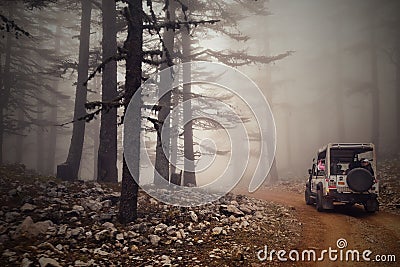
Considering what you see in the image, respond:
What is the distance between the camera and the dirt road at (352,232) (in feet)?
22.2

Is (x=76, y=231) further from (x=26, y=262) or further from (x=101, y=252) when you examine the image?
(x=26, y=262)

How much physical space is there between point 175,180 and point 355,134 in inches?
1607

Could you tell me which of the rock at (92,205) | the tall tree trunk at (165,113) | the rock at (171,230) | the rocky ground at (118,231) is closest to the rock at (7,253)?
the rocky ground at (118,231)

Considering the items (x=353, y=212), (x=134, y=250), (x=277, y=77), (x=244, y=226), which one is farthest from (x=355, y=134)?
(x=134, y=250)

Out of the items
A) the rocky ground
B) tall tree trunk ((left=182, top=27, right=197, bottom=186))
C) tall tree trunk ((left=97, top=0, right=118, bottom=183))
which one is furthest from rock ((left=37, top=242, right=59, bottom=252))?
tall tree trunk ((left=182, top=27, right=197, bottom=186))

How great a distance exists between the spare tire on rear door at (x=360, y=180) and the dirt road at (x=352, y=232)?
3.67 ft

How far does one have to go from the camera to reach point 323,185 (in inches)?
457

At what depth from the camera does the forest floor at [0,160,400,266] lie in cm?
572

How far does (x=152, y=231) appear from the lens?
23.0 feet

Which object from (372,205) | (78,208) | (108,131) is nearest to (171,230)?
(78,208)

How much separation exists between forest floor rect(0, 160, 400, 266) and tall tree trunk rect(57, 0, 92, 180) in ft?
8.13

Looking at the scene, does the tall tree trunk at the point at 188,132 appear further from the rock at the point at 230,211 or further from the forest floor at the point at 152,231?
the rock at the point at 230,211

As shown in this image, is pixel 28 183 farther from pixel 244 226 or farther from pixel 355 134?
pixel 355 134

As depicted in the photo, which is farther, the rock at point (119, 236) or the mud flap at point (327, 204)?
the mud flap at point (327, 204)
